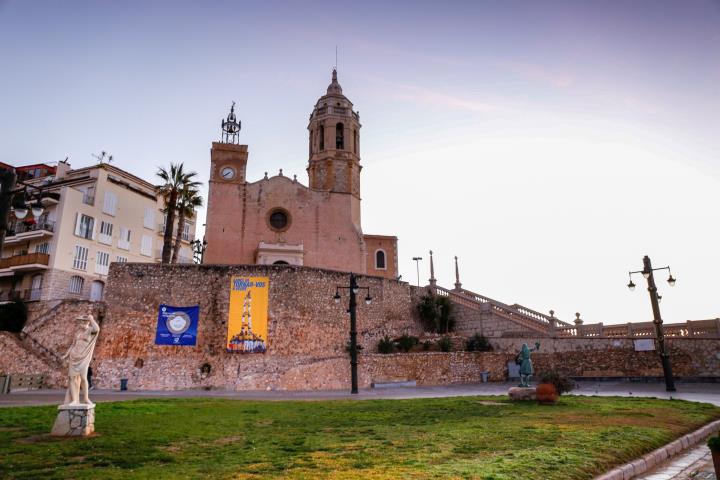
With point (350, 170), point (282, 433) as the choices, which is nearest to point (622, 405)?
point (282, 433)

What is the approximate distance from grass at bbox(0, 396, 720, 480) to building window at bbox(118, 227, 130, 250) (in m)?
29.4

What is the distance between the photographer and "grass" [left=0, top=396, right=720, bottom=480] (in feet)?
18.1

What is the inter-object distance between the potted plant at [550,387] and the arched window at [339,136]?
3000cm

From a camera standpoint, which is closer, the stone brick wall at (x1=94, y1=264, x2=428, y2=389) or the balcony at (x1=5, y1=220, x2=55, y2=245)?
the stone brick wall at (x1=94, y1=264, x2=428, y2=389)

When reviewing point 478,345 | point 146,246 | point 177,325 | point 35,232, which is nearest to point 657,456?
point 478,345

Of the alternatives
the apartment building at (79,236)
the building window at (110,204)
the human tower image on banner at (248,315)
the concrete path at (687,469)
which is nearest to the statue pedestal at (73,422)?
the concrete path at (687,469)

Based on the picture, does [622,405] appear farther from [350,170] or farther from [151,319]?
Result: [350,170]

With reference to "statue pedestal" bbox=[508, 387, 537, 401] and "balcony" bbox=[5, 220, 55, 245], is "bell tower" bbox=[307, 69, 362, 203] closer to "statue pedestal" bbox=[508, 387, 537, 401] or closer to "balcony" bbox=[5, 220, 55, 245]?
"balcony" bbox=[5, 220, 55, 245]

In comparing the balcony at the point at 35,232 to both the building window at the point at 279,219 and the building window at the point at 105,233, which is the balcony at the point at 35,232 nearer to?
the building window at the point at 105,233

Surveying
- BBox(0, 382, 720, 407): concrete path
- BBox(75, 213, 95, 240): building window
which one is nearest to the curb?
BBox(0, 382, 720, 407): concrete path

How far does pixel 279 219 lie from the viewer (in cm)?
3616

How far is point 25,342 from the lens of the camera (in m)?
25.5

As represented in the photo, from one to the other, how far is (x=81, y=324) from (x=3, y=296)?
1278 inches

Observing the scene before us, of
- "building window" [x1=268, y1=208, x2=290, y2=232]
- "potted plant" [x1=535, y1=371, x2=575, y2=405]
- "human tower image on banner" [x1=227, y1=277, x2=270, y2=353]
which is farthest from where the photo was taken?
"building window" [x1=268, y1=208, x2=290, y2=232]
